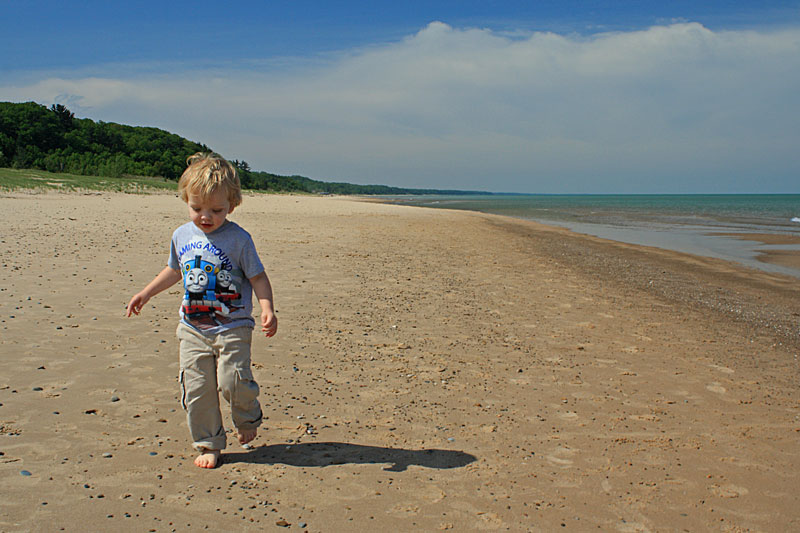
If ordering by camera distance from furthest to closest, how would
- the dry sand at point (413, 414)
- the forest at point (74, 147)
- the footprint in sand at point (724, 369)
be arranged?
the forest at point (74, 147), the footprint in sand at point (724, 369), the dry sand at point (413, 414)

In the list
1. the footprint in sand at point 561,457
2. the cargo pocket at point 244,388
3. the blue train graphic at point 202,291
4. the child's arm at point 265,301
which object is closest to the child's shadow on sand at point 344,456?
the cargo pocket at point 244,388

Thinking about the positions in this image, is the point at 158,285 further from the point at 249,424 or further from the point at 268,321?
the point at 249,424

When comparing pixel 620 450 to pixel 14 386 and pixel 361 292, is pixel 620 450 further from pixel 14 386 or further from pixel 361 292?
pixel 361 292

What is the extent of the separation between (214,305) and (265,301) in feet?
0.87

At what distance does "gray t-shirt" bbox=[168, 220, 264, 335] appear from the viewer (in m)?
3.13

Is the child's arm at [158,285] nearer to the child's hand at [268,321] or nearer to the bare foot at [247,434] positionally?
the child's hand at [268,321]

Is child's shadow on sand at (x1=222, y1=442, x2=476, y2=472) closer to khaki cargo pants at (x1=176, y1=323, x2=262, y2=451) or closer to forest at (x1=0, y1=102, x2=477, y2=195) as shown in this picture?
khaki cargo pants at (x1=176, y1=323, x2=262, y2=451)

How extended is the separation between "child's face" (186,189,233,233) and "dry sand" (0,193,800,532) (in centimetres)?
129

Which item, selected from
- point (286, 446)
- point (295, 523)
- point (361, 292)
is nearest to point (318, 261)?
point (361, 292)

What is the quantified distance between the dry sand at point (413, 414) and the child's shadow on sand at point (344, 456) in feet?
0.05

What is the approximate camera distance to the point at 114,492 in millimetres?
2814

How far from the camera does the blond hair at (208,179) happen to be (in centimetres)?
306

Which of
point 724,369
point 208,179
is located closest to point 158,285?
point 208,179

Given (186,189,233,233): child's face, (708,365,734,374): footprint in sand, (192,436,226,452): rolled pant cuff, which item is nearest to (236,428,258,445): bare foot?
(192,436,226,452): rolled pant cuff
